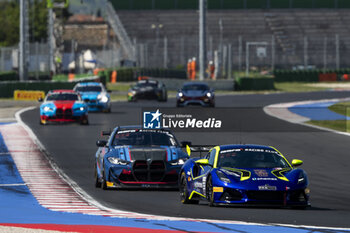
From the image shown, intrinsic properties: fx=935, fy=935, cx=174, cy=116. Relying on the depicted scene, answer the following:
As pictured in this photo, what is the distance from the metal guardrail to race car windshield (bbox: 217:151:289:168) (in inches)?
3009

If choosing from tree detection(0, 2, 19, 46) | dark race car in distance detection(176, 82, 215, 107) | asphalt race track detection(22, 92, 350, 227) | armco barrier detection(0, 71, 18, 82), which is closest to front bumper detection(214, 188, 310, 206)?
asphalt race track detection(22, 92, 350, 227)

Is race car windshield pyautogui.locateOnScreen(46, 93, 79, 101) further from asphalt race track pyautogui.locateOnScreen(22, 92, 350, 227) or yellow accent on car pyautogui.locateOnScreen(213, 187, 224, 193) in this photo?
yellow accent on car pyautogui.locateOnScreen(213, 187, 224, 193)

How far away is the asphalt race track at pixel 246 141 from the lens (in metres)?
13.6

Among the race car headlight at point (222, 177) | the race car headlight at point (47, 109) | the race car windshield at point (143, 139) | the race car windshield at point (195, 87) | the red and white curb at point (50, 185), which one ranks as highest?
the race car headlight at point (222, 177)

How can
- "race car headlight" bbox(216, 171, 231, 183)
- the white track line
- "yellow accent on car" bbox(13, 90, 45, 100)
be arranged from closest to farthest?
1. "race car headlight" bbox(216, 171, 231, 183)
2. the white track line
3. "yellow accent on car" bbox(13, 90, 45, 100)

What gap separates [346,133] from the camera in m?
32.3

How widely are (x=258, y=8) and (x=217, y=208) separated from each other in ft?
322

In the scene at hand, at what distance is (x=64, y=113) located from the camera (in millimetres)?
35406

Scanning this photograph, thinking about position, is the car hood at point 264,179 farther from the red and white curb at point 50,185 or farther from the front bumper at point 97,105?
the front bumper at point 97,105

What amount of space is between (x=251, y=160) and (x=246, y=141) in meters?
14.1

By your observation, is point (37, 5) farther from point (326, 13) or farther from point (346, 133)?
point (346, 133)

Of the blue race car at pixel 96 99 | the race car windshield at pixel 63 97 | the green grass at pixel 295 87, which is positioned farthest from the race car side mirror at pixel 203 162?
the green grass at pixel 295 87

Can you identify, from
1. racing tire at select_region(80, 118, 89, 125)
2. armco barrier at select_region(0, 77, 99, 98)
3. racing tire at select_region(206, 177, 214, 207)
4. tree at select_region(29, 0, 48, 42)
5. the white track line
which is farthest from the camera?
tree at select_region(29, 0, 48, 42)

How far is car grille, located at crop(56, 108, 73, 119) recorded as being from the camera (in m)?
35.3
